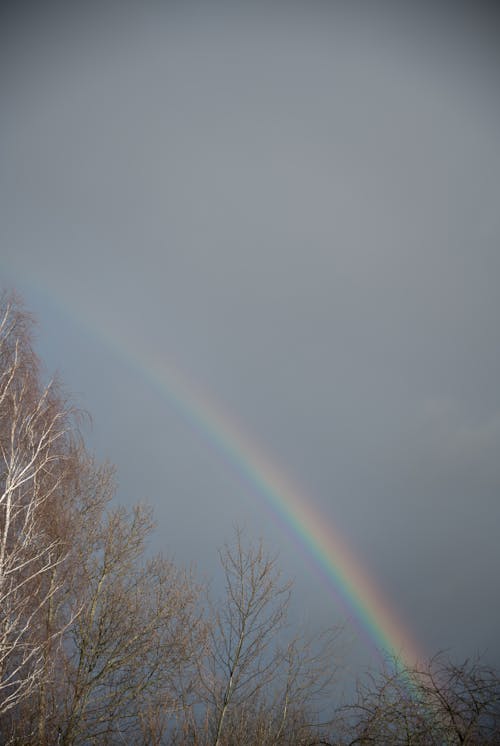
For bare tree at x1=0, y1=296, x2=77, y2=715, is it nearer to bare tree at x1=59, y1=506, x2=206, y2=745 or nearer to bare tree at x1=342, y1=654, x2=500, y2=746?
bare tree at x1=59, y1=506, x2=206, y2=745

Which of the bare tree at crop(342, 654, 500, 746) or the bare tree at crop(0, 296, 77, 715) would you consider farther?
the bare tree at crop(0, 296, 77, 715)

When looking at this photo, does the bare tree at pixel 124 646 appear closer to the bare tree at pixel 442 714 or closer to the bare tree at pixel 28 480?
the bare tree at pixel 28 480

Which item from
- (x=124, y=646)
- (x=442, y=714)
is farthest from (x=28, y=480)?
(x=442, y=714)

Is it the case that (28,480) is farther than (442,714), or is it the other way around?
(28,480)

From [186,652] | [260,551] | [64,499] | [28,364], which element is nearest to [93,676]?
[186,652]

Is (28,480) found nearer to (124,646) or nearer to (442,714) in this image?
(124,646)

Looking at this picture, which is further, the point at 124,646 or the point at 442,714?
the point at 124,646

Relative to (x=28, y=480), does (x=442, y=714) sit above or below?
below

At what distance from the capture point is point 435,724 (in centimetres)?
452

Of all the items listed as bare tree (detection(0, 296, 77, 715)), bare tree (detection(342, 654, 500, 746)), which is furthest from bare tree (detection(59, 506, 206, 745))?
bare tree (detection(342, 654, 500, 746))

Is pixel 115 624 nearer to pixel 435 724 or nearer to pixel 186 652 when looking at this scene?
pixel 186 652

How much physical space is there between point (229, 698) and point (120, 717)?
1.86 m

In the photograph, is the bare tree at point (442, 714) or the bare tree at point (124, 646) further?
the bare tree at point (124, 646)

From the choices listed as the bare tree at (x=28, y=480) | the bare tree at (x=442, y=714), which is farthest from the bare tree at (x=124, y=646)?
the bare tree at (x=442, y=714)
